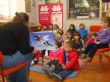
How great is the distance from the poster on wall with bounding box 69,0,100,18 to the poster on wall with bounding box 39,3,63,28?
35 cm

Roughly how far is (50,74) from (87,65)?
1065mm

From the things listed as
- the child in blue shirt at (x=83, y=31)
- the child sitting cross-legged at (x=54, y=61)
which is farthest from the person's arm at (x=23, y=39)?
the child in blue shirt at (x=83, y=31)

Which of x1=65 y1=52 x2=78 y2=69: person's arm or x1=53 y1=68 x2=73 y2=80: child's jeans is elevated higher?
x1=65 y1=52 x2=78 y2=69: person's arm

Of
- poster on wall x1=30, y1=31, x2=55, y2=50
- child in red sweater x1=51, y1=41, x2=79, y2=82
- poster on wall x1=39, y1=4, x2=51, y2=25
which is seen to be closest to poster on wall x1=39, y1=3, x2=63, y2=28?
poster on wall x1=39, y1=4, x2=51, y2=25

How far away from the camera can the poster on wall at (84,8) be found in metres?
5.91

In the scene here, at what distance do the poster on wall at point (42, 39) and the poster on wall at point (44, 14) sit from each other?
135 inches

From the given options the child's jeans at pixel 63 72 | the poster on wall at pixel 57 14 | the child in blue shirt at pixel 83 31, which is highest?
the poster on wall at pixel 57 14

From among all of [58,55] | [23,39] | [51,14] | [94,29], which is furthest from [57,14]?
[23,39]

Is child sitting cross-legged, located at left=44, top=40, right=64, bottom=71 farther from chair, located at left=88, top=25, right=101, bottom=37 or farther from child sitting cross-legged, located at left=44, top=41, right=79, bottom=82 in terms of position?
chair, located at left=88, top=25, right=101, bottom=37

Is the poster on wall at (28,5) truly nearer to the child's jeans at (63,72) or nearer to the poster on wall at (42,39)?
the poster on wall at (42,39)

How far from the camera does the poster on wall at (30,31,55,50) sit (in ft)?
9.84

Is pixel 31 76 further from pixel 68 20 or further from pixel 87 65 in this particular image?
pixel 68 20

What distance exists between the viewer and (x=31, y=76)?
10.0 ft

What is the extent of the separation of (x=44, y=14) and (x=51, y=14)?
0.82 feet
